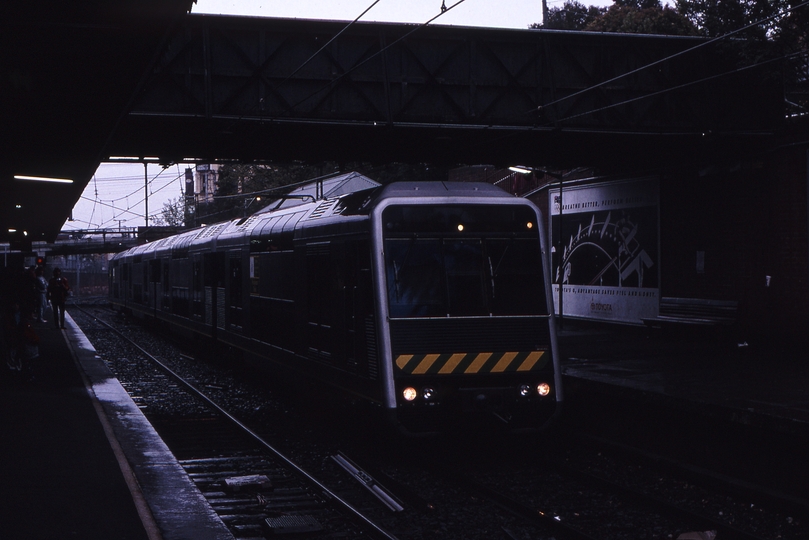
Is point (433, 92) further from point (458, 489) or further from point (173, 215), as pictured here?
point (173, 215)

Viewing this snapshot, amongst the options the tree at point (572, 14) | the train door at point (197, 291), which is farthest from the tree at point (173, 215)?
the train door at point (197, 291)

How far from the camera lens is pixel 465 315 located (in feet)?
30.9

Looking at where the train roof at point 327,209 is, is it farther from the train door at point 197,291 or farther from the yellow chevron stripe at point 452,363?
the yellow chevron stripe at point 452,363

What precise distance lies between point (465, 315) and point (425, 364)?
0.68m

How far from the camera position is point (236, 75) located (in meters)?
16.2

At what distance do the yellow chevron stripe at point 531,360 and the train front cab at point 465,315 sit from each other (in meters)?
0.01

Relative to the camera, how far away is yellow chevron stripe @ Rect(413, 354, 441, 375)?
912 centimetres

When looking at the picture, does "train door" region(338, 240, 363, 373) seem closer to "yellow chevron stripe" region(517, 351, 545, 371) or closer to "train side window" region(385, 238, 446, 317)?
"train side window" region(385, 238, 446, 317)

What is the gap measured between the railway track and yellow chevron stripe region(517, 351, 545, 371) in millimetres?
1019

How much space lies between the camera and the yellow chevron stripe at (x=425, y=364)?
29.9ft

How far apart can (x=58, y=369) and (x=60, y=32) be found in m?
11.0

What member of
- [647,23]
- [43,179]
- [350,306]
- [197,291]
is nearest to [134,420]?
[350,306]

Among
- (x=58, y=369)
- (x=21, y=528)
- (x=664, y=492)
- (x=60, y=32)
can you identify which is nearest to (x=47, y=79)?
(x=60, y=32)

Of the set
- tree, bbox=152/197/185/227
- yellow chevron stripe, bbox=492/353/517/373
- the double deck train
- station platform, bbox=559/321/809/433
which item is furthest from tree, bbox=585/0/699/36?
tree, bbox=152/197/185/227
